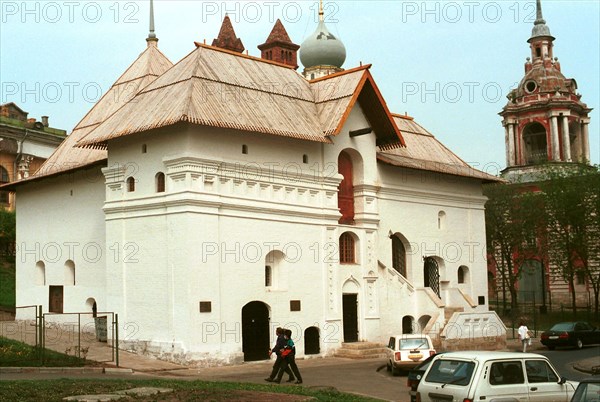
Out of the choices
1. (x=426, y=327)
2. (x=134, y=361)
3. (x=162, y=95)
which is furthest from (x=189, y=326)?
(x=426, y=327)

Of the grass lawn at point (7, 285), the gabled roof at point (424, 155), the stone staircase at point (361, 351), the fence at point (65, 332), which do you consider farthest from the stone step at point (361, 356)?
the grass lawn at point (7, 285)

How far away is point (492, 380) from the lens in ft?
46.8

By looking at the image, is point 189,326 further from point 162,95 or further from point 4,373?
point 162,95

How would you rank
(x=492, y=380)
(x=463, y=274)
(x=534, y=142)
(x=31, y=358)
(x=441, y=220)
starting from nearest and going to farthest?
(x=492, y=380) → (x=31, y=358) → (x=441, y=220) → (x=463, y=274) → (x=534, y=142)

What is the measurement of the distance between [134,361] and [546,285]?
48.2 metres

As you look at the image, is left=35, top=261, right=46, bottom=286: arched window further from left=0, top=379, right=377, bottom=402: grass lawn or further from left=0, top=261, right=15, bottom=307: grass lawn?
left=0, top=379, right=377, bottom=402: grass lawn

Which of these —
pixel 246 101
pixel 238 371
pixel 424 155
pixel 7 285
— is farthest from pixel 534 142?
pixel 238 371

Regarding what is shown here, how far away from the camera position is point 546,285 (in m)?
67.4

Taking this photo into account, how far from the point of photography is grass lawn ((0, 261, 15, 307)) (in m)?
42.5

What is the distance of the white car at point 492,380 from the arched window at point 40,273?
25344mm

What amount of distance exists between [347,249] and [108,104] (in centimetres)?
1365

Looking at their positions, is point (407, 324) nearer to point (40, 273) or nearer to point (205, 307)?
point (205, 307)

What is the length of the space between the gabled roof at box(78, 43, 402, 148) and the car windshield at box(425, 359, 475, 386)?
46.2 ft

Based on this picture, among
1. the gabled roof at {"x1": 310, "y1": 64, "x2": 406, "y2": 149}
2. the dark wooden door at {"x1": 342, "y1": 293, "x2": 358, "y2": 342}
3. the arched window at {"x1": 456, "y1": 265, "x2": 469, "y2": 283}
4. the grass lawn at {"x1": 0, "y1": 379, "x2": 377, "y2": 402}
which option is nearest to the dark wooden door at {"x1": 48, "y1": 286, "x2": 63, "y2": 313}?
the dark wooden door at {"x1": 342, "y1": 293, "x2": 358, "y2": 342}
